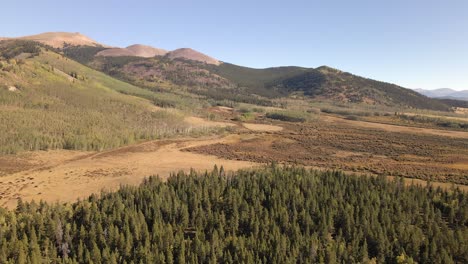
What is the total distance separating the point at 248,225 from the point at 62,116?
112323 millimetres

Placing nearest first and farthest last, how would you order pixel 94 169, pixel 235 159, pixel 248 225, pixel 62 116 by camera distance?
pixel 248 225 < pixel 94 169 < pixel 235 159 < pixel 62 116

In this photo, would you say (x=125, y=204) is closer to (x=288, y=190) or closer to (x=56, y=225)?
(x=56, y=225)

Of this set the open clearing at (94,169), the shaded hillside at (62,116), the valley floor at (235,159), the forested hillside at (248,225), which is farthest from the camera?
the shaded hillside at (62,116)

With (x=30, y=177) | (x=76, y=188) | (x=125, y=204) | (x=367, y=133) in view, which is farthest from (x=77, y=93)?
(x=367, y=133)

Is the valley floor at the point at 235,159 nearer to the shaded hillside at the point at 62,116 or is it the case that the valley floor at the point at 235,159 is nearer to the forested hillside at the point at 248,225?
the shaded hillside at the point at 62,116

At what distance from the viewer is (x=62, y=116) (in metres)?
144

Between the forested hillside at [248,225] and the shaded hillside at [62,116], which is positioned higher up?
the shaded hillside at [62,116]

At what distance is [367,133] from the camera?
181 m

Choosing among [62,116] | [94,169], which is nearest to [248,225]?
[94,169]

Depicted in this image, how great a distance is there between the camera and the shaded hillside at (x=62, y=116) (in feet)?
392

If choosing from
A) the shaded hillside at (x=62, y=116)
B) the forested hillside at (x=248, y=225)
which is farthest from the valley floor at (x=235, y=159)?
the forested hillside at (x=248, y=225)

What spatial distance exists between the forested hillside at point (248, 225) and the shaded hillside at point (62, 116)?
2310 inches

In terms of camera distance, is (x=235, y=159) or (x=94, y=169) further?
(x=235, y=159)

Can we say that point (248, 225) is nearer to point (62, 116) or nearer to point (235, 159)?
point (235, 159)
